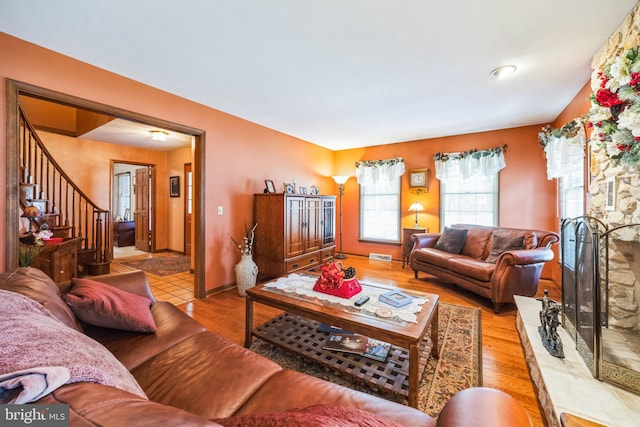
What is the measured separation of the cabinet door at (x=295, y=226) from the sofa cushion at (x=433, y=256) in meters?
1.75

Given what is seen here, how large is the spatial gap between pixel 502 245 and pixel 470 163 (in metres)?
1.66

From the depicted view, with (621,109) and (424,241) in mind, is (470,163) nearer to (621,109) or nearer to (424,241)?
(424,241)

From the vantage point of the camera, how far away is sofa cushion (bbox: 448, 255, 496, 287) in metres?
2.93

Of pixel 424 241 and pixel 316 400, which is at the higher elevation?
pixel 424 241

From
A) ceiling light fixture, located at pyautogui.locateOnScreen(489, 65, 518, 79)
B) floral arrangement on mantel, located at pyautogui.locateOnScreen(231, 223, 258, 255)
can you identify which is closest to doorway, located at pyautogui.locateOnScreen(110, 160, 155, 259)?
floral arrangement on mantel, located at pyautogui.locateOnScreen(231, 223, 258, 255)

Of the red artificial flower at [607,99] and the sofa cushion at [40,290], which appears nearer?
the sofa cushion at [40,290]

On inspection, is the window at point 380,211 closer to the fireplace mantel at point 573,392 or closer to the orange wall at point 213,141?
the orange wall at point 213,141

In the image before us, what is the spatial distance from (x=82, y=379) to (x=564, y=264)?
10.00 ft

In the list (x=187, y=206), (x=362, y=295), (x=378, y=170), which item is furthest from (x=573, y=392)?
(x=187, y=206)

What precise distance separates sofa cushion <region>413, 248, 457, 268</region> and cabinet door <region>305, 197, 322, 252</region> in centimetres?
158

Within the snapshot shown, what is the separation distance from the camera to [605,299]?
179 cm

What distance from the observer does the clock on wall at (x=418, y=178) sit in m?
4.84

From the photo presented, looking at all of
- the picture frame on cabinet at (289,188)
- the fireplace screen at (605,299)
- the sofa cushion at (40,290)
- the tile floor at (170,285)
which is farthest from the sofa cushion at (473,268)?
the sofa cushion at (40,290)

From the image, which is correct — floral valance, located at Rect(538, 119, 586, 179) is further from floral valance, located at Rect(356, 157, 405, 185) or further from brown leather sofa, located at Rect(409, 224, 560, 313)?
floral valance, located at Rect(356, 157, 405, 185)
